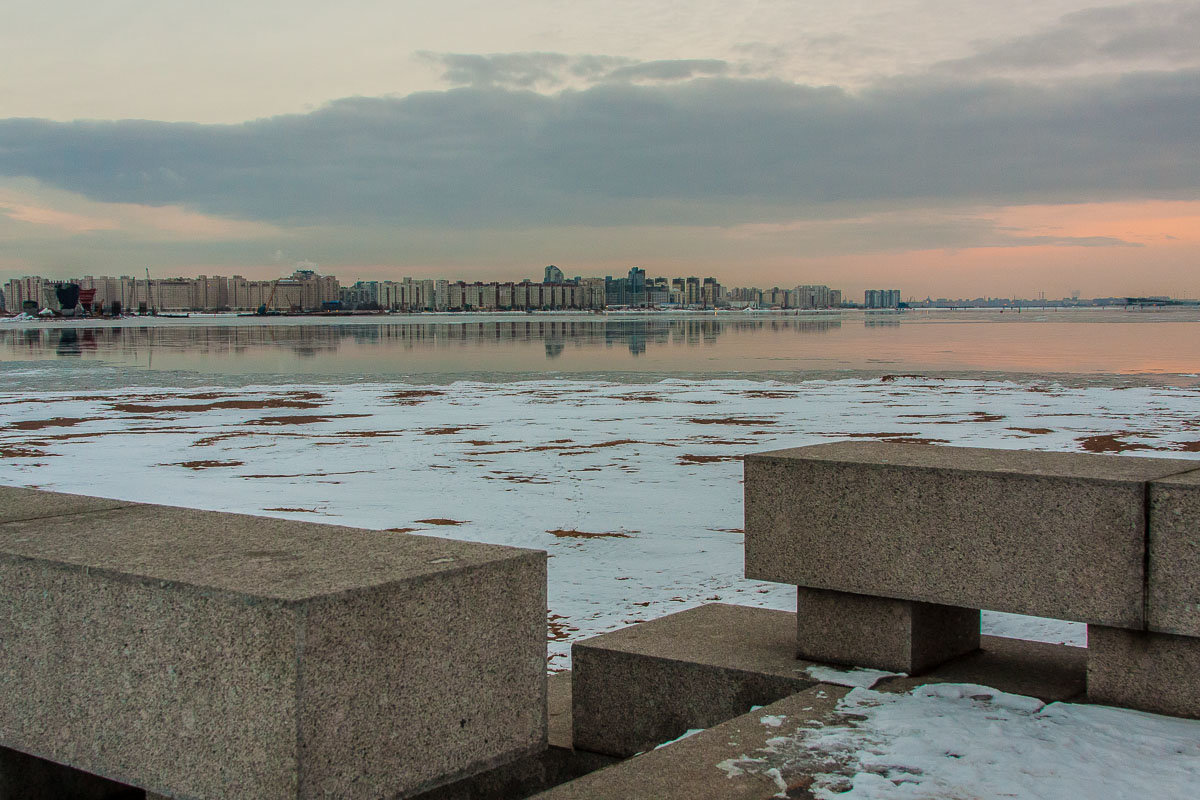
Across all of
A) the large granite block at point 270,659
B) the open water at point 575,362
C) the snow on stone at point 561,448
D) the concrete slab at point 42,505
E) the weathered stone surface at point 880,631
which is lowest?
the snow on stone at point 561,448

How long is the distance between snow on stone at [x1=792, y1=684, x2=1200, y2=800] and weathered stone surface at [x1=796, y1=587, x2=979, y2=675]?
29 cm

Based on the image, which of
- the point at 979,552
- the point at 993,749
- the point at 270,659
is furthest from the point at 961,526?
the point at 270,659

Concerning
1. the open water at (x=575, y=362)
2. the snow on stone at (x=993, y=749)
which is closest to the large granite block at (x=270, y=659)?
the snow on stone at (x=993, y=749)

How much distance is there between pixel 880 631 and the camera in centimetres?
473

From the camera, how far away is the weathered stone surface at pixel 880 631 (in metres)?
4.67

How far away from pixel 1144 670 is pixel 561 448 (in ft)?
37.3

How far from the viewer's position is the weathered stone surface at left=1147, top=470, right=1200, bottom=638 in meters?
3.94

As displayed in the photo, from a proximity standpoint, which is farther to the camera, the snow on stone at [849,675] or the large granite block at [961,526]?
the snow on stone at [849,675]

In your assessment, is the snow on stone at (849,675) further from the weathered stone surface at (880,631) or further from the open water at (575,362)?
the open water at (575,362)

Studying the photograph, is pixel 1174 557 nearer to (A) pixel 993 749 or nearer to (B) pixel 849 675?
(A) pixel 993 749

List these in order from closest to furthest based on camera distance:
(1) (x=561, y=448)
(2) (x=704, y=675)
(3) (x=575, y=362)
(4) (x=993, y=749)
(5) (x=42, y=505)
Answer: (4) (x=993, y=749)
(5) (x=42, y=505)
(2) (x=704, y=675)
(1) (x=561, y=448)
(3) (x=575, y=362)

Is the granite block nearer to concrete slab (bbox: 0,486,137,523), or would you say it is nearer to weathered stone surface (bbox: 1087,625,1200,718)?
concrete slab (bbox: 0,486,137,523)

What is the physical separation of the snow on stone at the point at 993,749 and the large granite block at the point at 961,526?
0.38 meters

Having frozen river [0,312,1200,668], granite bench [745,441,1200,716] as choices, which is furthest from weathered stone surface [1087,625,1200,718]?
frozen river [0,312,1200,668]
